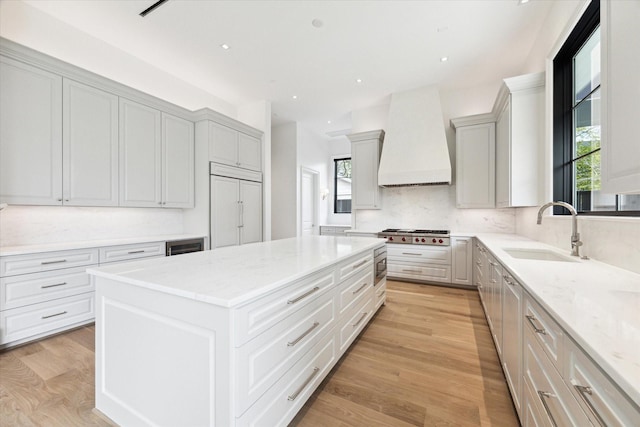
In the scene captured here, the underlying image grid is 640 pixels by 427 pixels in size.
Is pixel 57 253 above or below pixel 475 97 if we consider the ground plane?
below


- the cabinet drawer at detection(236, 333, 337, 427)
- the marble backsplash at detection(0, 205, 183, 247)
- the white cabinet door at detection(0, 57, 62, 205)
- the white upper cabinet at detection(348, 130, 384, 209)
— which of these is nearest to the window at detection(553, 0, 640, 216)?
the cabinet drawer at detection(236, 333, 337, 427)

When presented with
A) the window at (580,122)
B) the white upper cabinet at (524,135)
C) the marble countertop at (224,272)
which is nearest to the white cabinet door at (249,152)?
the marble countertop at (224,272)

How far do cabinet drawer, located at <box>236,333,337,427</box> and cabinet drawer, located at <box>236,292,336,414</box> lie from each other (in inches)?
1.7

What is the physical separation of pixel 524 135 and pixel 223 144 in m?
4.08

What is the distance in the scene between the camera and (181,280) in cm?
123

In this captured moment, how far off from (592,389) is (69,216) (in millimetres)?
4304

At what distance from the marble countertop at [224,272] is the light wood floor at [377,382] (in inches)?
33.8

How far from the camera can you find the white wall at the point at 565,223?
147 centimetres

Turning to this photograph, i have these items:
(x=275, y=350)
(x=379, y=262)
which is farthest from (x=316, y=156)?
(x=275, y=350)

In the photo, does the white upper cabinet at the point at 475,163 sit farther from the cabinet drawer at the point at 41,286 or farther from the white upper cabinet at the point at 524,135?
the cabinet drawer at the point at 41,286

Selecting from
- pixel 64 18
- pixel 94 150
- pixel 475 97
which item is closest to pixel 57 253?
pixel 94 150

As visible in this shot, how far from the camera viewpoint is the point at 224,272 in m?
1.40

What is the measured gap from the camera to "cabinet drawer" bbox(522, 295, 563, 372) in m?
0.90

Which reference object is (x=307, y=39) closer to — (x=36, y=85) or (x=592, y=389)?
(x=36, y=85)
